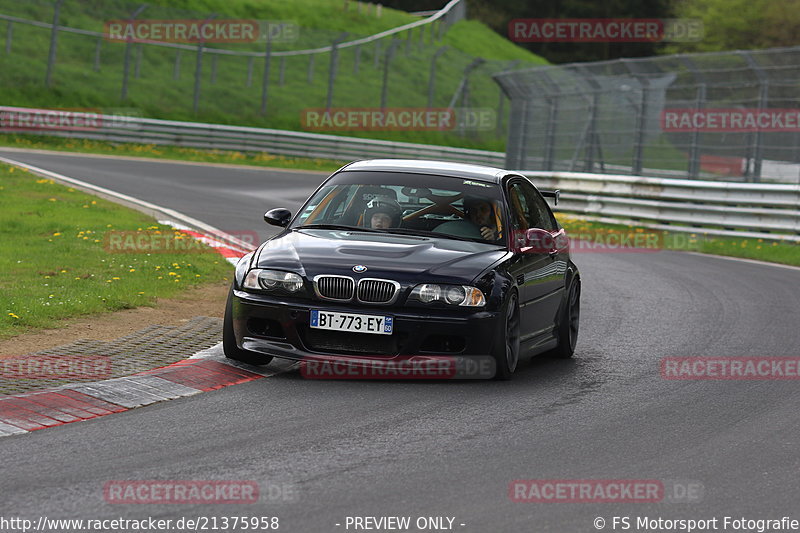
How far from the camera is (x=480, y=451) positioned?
6387 mm

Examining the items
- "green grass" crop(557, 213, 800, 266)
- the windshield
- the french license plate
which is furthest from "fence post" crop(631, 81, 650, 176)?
the french license plate

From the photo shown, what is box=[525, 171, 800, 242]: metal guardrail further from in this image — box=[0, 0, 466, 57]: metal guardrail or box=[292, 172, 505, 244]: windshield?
box=[0, 0, 466, 57]: metal guardrail

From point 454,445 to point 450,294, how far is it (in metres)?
1.80

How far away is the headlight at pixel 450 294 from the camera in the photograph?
808 centimetres

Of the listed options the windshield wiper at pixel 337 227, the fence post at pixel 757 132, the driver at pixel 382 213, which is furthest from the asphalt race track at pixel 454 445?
the fence post at pixel 757 132

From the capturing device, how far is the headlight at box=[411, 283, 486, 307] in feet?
26.5

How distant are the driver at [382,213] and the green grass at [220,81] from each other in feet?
92.9

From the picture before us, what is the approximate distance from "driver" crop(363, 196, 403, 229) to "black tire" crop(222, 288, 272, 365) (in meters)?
1.27

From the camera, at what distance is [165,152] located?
36719 millimetres

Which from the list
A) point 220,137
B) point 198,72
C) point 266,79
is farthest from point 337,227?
point 266,79

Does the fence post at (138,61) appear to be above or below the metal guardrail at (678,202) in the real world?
above

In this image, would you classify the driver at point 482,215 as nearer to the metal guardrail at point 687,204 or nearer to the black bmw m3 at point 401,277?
the black bmw m3 at point 401,277

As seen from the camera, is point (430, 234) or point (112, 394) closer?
point (112, 394)

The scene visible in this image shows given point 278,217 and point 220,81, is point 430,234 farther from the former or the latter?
point 220,81
